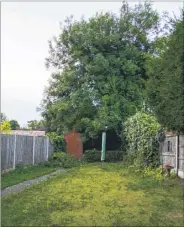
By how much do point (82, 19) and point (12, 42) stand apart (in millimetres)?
16588

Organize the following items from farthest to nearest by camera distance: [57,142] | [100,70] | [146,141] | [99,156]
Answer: [100,70] < [99,156] < [57,142] < [146,141]

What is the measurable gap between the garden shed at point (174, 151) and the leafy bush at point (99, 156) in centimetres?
937

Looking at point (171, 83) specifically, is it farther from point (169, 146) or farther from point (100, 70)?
point (100, 70)

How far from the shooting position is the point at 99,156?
2433 cm

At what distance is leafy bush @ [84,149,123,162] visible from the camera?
24156mm

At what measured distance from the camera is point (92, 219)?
6.62 m

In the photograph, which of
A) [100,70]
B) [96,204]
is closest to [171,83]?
[96,204]

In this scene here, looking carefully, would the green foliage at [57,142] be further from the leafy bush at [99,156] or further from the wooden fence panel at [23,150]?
the leafy bush at [99,156]

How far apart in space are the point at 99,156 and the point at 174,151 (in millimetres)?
11151

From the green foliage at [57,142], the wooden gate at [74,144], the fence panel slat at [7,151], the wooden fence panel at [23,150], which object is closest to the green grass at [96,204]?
the fence panel slat at [7,151]

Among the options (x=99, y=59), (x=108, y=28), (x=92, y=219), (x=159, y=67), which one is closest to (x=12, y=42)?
(x=159, y=67)

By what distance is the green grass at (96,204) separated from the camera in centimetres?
650

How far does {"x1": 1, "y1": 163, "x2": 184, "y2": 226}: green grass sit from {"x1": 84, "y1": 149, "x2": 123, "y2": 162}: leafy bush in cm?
1274

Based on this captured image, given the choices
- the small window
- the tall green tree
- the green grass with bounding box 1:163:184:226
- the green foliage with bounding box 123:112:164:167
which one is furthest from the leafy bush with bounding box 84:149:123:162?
the green grass with bounding box 1:163:184:226
